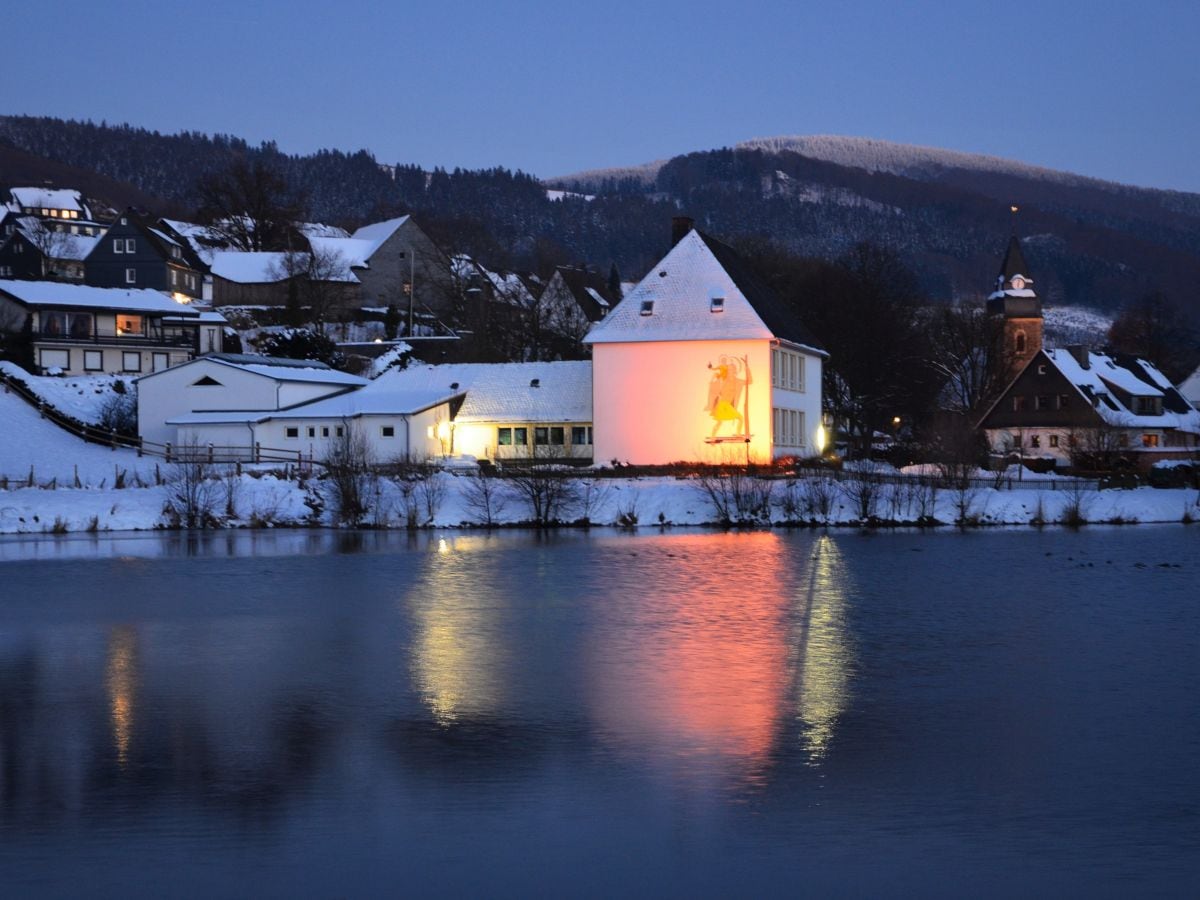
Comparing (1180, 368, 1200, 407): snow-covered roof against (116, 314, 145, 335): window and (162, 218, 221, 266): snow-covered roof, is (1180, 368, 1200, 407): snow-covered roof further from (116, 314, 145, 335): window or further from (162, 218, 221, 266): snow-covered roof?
(162, 218, 221, 266): snow-covered roof

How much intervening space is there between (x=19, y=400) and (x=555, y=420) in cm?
2437

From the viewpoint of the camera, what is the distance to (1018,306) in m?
105

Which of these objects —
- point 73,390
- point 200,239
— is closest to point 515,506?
point 73,390

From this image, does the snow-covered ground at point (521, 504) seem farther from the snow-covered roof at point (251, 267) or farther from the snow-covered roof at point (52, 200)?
the snow-covered roof at point (52, 200)

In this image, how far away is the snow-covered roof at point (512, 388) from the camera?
65438mm

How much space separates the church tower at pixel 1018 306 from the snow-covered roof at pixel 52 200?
110 meters

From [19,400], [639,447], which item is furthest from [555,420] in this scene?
[19,400]

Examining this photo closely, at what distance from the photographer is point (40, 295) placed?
3081 inches

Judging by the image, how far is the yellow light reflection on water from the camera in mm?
15551

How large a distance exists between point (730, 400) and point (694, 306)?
468cm

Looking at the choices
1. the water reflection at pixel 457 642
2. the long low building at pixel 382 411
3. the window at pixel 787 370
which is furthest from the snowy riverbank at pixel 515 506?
the long low building at pixel 382 411

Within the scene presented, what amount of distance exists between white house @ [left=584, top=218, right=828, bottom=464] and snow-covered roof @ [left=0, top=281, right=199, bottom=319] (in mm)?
30145

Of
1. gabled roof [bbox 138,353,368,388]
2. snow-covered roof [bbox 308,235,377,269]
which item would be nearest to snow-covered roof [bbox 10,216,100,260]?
snow-covered roof [bbox 308,235,377,269]

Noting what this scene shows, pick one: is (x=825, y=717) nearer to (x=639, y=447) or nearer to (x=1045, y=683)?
(x=1045, y=683)
